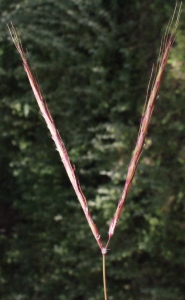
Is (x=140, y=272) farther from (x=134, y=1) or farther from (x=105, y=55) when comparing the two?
(x=134, y=1)

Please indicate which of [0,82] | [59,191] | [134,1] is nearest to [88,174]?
[59,191]

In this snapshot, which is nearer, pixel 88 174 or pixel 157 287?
pixel 157 287

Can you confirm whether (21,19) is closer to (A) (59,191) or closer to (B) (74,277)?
(A) (59,191)

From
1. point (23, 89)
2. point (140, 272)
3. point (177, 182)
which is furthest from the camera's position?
point (23, 89)

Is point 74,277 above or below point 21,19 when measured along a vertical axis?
below

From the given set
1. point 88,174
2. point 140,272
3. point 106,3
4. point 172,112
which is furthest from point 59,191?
point 106,3

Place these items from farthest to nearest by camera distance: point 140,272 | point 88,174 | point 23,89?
1. point 23,89
2. point 88,174
3. point 140,272

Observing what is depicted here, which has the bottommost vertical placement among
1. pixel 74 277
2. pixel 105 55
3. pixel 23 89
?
pixel 74 277
